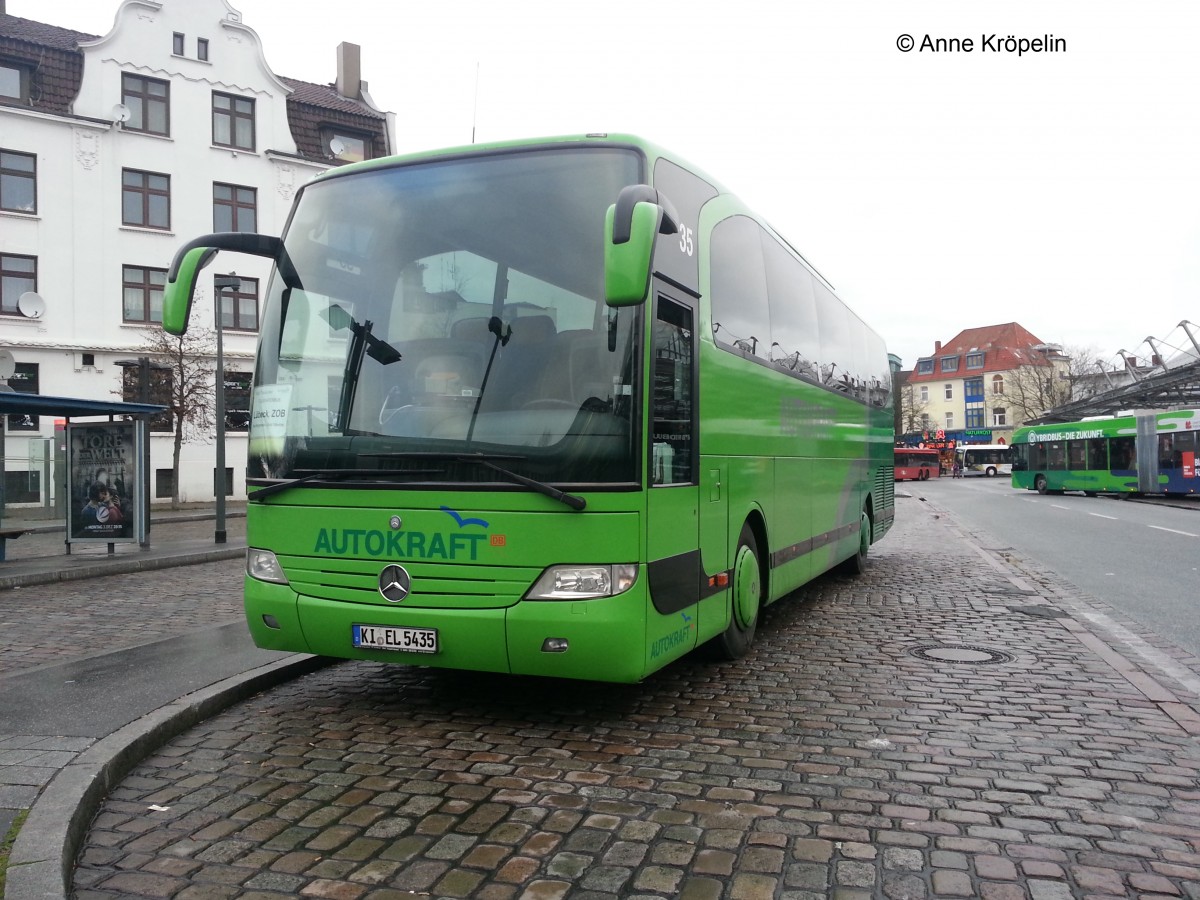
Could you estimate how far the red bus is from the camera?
2822 inches

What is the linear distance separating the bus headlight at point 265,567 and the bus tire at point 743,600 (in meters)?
2.91

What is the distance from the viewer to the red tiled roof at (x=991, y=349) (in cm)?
11132

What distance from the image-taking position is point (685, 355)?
5.93 m

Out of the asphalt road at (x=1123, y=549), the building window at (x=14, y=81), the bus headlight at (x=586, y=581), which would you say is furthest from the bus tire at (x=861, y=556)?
the building window at (x=14, y=81)

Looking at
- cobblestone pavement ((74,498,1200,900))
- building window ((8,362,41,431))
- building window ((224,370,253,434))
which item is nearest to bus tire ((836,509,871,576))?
cobblestone pavement ((74,498,1200,900))

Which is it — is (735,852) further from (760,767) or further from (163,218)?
(163,218)

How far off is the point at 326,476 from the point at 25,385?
28124 millimetres

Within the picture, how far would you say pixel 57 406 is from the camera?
13.2 meters

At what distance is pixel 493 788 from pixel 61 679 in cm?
337

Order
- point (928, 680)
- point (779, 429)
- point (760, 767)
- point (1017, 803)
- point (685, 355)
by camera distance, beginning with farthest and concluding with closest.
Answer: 1. point (779, 429)
2. point (928, 680)
3. point (685, 355)
4. point (760, 767)
5. point (1017, 803)

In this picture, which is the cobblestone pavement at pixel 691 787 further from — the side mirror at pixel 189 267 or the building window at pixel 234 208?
the building window at pixel 234 208

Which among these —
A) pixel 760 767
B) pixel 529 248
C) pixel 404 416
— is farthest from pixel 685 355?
pixel 760 767

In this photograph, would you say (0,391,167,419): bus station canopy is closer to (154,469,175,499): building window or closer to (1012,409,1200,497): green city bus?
(154,469,175,499): building window

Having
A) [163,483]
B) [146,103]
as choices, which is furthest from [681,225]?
[146,103]
